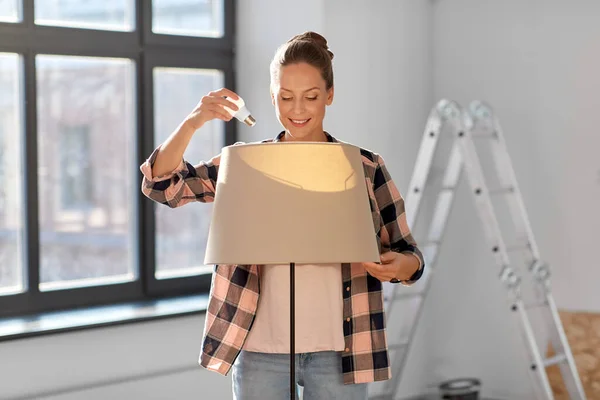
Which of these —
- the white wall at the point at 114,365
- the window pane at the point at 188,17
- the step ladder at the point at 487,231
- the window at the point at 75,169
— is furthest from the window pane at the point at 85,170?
the step ladder at the point at 487,231

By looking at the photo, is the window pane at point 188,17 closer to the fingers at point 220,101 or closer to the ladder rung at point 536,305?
the ladder rung at point 536,305

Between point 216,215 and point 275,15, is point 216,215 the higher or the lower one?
the lower one

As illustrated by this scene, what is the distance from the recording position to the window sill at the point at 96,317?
3152mm

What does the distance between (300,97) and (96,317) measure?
1.81m

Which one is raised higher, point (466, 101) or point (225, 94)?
point (466, 101)

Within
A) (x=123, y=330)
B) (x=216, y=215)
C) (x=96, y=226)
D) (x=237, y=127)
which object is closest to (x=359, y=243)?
(x=216, y=215)

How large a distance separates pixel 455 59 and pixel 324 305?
2.76 metres

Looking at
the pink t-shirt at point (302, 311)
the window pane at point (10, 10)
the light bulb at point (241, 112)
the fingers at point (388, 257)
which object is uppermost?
the window pane at point (10, 10)

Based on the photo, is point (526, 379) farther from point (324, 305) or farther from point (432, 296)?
point (324, 305)

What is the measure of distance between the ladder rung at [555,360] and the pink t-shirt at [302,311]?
7.00 feet

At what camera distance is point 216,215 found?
5.33 feet

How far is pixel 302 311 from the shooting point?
6.07ft

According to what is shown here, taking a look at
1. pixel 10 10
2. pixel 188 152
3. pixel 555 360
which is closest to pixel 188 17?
pixel 188 152

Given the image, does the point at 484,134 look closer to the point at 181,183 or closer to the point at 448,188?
the point at 448,188
